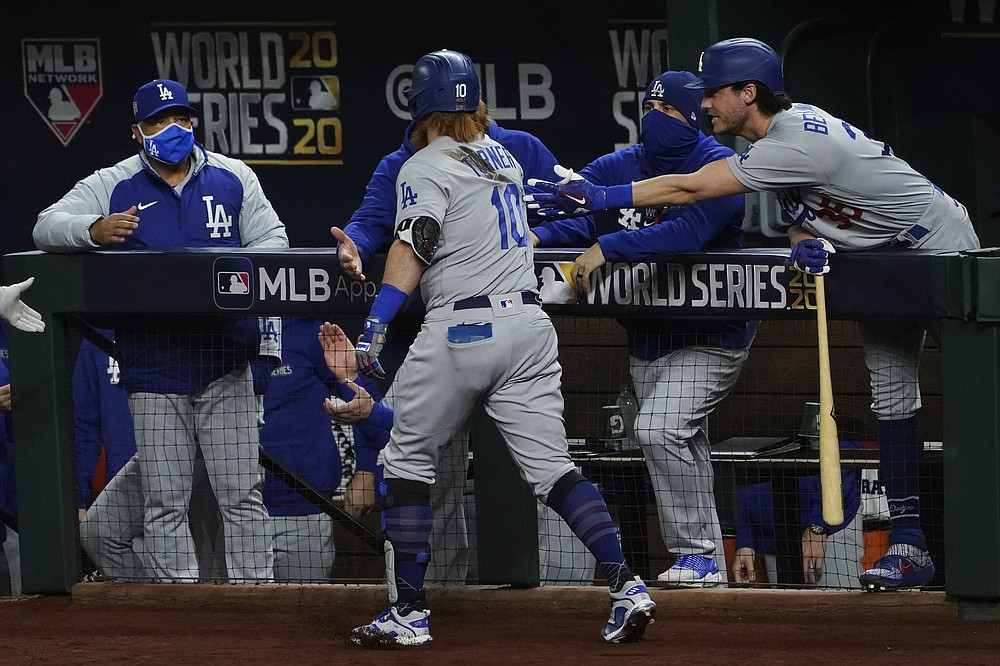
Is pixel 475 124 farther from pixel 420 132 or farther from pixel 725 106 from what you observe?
pixel 725 106

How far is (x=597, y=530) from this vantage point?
12.5 ft

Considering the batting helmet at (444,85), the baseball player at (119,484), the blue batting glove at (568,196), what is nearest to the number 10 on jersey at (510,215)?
the blue batting glove at (568,196)

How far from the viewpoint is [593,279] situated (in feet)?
13.9

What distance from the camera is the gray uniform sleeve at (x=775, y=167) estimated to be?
3.88 meters

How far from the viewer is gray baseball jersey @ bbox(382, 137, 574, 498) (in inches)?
151

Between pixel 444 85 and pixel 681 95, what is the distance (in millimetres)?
847

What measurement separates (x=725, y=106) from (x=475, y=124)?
0.67 m

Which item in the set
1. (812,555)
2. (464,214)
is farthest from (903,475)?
(464,214)

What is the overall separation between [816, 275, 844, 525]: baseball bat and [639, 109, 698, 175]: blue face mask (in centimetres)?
66

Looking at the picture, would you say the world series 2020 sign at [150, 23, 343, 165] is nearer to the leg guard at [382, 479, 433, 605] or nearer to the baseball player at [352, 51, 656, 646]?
the baseball player at [352, 51, 656, 646]

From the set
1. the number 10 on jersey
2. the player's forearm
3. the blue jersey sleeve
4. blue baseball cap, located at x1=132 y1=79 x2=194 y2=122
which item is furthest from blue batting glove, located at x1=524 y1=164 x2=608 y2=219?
the blue jersey sleeve

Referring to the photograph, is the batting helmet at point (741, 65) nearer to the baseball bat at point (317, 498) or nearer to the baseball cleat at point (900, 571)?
the baseball cleat at point (900, 571)

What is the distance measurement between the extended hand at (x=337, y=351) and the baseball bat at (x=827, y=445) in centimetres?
139

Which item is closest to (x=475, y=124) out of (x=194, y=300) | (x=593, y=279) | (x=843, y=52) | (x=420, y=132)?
(x=420, y=132)
